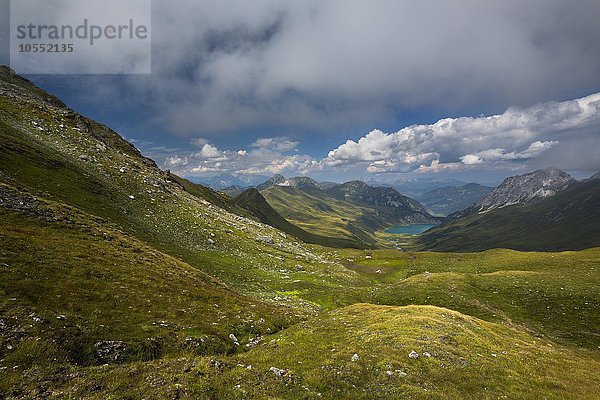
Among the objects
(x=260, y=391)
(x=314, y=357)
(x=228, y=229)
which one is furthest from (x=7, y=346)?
Answer: (x=228, y=229)

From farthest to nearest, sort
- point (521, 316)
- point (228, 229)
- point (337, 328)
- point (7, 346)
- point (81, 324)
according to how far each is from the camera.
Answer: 1. point (228, 229)
2. point (521, 316)
3. point (337, 328)
4. point (81, 324)
5. point (7, 346)

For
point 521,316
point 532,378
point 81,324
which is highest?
point 81,324

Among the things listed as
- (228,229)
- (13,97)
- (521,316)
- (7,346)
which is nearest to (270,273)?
(228,229)

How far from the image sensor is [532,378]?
20359 mm

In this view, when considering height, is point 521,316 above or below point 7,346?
below

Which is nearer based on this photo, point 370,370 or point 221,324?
point 370,370

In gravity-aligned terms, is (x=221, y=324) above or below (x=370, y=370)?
above

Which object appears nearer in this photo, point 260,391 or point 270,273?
point 260,391

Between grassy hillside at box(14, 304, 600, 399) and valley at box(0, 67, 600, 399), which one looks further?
valley at box(0, 67, 600, 399)

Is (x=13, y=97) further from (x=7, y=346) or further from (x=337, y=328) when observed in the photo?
(x=337, y=328)

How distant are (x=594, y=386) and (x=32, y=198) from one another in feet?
196

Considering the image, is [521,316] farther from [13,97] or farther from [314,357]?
[13,97]

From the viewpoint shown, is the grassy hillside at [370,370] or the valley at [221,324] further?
the valley at [221,324]

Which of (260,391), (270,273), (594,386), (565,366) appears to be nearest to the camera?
(260,391)
